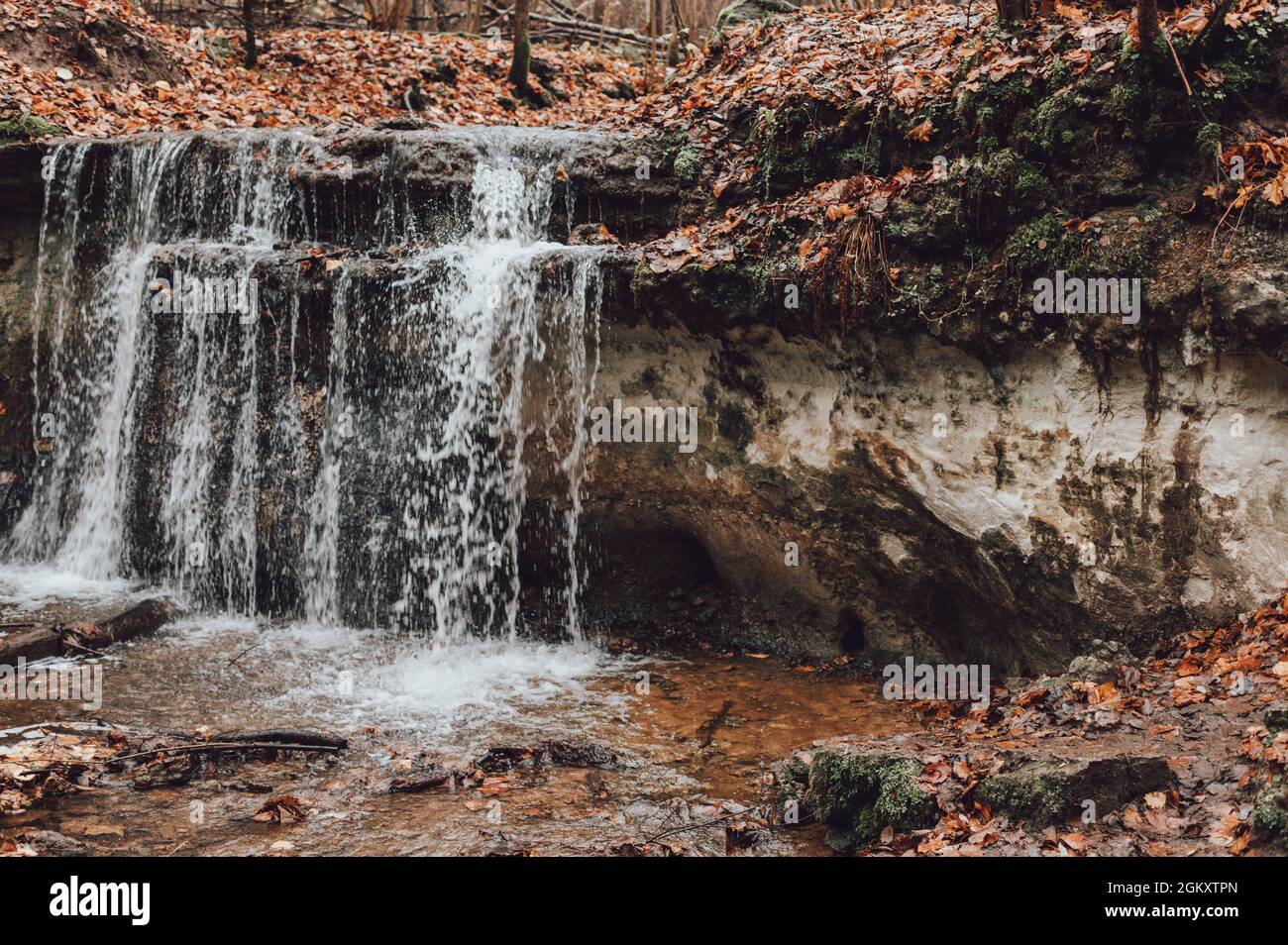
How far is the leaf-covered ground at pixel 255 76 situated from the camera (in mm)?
10805

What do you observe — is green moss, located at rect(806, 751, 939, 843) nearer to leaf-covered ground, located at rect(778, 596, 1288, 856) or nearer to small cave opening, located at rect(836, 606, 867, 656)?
leaf-covered ground, located at rect(778, 596, 1288, 856)

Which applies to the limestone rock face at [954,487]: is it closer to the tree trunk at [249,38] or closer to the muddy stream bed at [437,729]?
the muddy stream bed at [437,729]

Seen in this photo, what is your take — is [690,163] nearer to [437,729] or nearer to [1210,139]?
[1210,139]

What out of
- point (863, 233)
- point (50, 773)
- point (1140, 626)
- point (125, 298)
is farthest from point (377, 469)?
point (1140, 626)

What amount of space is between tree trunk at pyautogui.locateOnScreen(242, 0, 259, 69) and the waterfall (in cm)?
537

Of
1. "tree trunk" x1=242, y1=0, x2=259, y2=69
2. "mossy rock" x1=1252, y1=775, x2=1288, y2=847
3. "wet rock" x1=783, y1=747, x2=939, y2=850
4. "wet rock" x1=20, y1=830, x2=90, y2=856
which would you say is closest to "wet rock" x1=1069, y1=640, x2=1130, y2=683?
"wet rock" x1=783, y1=747, x2=939, y2=850

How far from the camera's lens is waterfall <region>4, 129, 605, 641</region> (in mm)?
8070

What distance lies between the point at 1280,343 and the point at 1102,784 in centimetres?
288

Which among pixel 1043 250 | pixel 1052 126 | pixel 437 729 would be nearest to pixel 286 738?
pixel 437 729

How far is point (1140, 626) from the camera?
240 inches

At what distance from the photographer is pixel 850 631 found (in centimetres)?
784

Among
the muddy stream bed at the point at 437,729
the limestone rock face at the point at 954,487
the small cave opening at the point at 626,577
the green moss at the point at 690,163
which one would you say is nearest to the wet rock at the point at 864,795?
the muddy stream bed at the point at 437,729

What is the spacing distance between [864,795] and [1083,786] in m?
0.98
